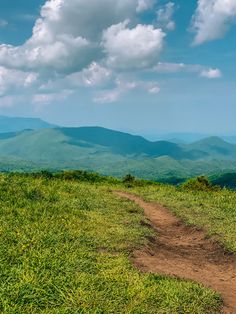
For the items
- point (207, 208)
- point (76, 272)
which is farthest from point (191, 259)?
point (207, 208)

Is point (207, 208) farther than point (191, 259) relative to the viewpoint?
Yes

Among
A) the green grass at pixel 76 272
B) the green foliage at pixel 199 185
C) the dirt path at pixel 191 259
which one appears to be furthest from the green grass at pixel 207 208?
the green grass at pixel 76 272

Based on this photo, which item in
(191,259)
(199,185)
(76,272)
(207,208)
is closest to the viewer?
(76,272)

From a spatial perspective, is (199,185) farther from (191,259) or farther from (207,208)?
(191,259)

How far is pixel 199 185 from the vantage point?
153 feet

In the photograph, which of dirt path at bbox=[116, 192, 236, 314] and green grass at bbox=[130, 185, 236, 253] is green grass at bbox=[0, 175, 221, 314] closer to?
dirt path at bbox=[116, 192, 236, 314]

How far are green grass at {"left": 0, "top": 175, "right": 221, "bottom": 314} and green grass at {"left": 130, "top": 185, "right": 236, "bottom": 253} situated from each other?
165 inches

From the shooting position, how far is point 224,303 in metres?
12.9

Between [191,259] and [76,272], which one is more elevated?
[76,272]

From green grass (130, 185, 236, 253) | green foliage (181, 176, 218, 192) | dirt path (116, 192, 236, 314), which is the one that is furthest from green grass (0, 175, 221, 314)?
green foliage (181, 176, 218, 192)

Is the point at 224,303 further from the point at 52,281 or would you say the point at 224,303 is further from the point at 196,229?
the point at 196,229

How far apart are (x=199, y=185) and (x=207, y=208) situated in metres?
15.0

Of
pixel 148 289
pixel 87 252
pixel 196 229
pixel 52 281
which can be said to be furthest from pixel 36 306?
pixel 196 229

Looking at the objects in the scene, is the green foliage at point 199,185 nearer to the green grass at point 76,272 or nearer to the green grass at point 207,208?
the green grass at point 207,208
